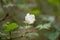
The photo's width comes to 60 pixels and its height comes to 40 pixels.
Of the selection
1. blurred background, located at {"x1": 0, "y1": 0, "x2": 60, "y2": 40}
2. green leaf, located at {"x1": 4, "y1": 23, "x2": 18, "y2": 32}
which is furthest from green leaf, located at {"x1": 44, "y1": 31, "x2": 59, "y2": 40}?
green leaf, located at {"x1": 4, "y1": 23, "x2": 18, "y2": 32}

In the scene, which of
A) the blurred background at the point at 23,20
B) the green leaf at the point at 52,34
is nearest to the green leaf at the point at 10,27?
the blurred background at the point at 23,20

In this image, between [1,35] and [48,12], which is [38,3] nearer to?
[48,12]

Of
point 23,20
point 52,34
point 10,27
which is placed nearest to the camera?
point 10,27

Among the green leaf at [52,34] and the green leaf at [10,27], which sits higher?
the green leaf at [10,27]

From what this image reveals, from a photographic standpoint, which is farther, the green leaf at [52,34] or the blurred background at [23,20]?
the green leaf at [52,34]

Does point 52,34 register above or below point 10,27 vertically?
below

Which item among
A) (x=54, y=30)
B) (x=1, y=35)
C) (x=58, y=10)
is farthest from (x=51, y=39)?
(x=58, y=10)

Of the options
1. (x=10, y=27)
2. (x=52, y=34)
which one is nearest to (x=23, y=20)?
(x=52, y=34)

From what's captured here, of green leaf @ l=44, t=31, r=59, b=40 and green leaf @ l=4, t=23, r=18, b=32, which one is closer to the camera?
green leaf @ l=4, t=23, r=18, b=32

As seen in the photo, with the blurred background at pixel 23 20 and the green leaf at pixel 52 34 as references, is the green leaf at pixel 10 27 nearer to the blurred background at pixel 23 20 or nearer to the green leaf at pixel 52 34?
the blurred background at pixel 23 20

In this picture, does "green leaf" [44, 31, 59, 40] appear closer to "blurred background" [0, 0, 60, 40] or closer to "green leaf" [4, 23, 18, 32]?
"blurred background" [0, 0, 60, 40]

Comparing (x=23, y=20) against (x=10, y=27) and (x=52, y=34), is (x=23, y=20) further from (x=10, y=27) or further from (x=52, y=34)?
(x=10, y=27)
